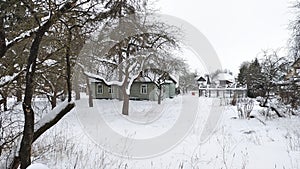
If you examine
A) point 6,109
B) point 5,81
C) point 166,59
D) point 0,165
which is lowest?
point 0,165

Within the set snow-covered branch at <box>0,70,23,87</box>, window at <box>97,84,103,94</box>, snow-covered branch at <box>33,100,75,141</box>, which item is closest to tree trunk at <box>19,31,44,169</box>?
snow-covered branch at <box>33,100,75,141</box>

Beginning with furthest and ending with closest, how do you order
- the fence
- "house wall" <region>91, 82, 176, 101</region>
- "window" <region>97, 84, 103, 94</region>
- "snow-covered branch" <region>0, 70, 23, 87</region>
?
"window" <region>97, 84, 103, 94</region> → the fence → "house wall" <region>91, 82, 176, 101</region> → "snow-covered branch" <region>0, 70, 23, 87</region>

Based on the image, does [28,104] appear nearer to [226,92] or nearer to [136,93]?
[136,93]

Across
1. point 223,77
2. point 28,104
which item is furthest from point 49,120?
point 223,77

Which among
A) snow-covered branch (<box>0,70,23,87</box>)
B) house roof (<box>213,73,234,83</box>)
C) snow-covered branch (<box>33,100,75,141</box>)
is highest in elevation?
house roof (<box>213,73,234,83</box>)

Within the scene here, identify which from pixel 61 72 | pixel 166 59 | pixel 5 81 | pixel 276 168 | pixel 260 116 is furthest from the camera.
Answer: pixel 166 59

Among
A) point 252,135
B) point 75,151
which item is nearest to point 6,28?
point 75,151

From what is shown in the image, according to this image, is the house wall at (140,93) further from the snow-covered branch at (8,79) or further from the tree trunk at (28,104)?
the tree trunk at (28,104)

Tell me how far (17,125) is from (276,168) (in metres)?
A: 4.86

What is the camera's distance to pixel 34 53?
3.25 meters

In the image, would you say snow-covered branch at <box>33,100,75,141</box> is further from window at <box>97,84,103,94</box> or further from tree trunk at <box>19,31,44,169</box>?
window at <box>97,84,103,94</box>

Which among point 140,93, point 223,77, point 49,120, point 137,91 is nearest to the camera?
point 49,120

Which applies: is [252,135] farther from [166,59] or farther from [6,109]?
[166,59]

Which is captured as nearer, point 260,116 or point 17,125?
point 17,125
